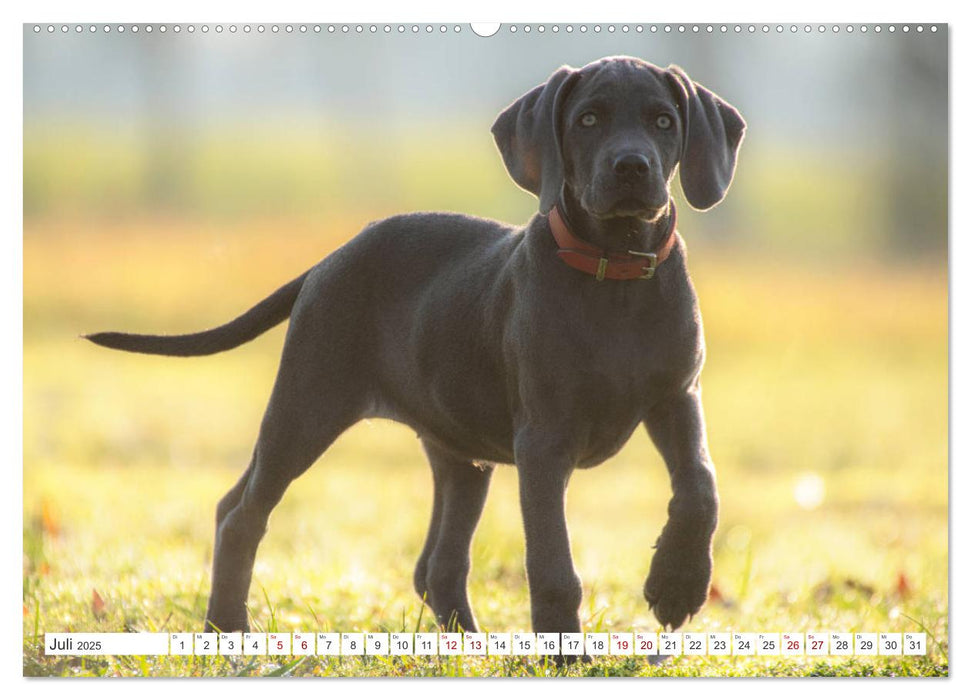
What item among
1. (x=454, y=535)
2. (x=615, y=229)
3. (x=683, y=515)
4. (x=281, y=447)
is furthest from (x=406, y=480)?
(x=615, y=229)

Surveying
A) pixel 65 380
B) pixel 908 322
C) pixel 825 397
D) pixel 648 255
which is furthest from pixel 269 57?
pixel 825 397

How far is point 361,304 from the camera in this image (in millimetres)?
5422

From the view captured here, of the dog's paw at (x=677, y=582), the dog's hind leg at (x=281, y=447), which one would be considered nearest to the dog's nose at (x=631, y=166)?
the dog's paw at (x=677, y=582)

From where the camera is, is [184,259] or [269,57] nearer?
[269,57]

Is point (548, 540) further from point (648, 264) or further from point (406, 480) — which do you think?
point (406, 480)

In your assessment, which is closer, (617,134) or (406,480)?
(617,134)

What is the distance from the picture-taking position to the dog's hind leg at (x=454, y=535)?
5680 mm

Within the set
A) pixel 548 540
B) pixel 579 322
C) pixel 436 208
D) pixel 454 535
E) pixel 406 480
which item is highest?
pixel 436 208

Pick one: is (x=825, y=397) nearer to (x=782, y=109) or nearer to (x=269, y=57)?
(x=782, y=109)

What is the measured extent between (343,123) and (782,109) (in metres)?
2.03

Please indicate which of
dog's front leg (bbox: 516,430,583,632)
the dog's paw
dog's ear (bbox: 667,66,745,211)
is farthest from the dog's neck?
the dog's paw

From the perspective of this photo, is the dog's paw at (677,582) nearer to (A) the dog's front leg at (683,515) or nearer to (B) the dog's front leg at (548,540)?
(A) the dog's front leg at (683,515)

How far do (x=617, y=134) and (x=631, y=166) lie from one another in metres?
0.19

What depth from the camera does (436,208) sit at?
631cm
